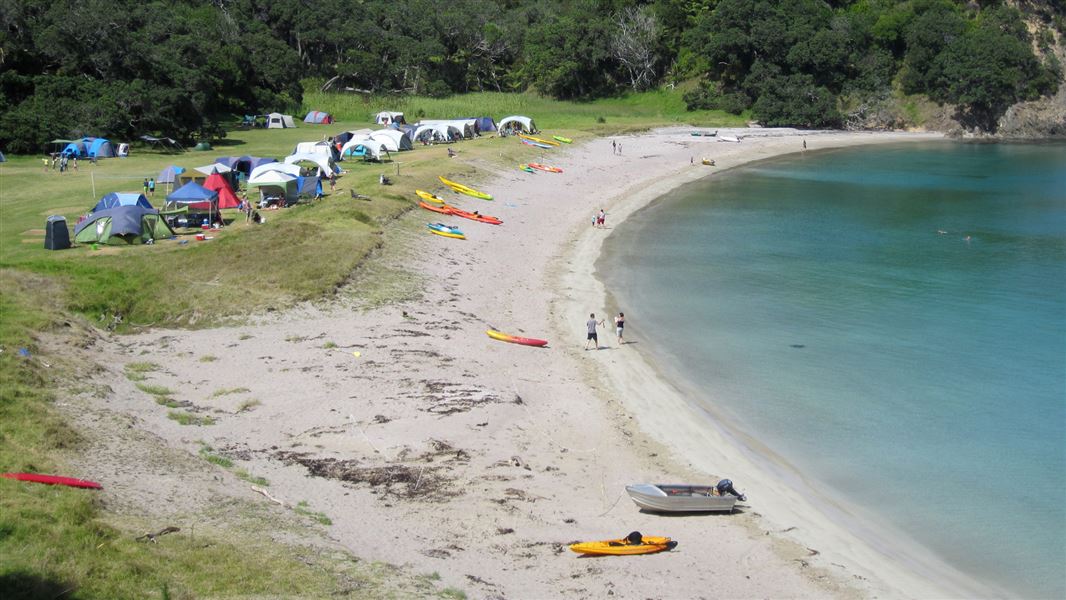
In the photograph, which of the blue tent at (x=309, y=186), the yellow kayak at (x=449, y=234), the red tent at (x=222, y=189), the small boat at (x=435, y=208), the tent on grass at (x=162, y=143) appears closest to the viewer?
the yellow kayak at (x=449, y=234)

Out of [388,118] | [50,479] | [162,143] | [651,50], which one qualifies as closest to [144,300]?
[50,479]

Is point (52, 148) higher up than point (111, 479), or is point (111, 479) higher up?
point (52, 148)

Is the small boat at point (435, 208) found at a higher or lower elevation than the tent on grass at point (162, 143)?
lower

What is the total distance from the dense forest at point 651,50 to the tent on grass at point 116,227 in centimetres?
4165

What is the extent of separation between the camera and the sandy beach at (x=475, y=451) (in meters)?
17.2

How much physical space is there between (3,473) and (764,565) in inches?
538

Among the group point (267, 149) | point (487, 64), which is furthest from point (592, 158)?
point (487, 64)

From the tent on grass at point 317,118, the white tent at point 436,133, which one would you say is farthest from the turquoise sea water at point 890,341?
the tent on grass at point 317,118

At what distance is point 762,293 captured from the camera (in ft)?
127

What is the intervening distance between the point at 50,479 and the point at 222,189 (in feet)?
92.5

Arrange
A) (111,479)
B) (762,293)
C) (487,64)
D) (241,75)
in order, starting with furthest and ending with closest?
(487,64) → (241,75) → (762,293) → (111,479)

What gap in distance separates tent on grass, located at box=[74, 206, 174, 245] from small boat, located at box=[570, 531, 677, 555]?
82.3 feet

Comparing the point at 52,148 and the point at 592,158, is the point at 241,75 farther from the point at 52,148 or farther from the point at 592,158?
the point at 592,158

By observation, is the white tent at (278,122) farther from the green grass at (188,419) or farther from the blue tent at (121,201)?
the green grass at (188,419)
